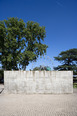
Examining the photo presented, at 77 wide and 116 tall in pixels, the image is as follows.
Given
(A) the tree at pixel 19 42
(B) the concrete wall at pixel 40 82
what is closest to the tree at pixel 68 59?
(A) the tree at pixel 19 42

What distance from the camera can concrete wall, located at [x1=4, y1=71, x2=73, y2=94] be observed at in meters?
10.7

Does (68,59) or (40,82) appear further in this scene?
(68,59)

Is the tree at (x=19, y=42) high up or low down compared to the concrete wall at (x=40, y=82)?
up

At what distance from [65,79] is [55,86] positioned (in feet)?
4.26

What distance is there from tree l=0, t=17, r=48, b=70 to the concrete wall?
9.47 meters

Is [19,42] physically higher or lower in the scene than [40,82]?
higher

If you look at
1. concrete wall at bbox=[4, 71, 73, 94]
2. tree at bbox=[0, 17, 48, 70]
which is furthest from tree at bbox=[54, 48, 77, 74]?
concrete wall at bbox=[4, 71, 73, 94]

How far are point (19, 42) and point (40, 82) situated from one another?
1301cm

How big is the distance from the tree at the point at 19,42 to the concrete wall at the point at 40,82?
9.47m

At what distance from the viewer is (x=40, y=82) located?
10.9 meters

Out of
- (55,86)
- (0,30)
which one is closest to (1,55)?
(0,30)

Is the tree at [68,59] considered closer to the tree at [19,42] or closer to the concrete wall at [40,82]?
the tree at [19,42]

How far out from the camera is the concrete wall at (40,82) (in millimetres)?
10703

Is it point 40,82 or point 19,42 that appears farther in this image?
point 19,42
